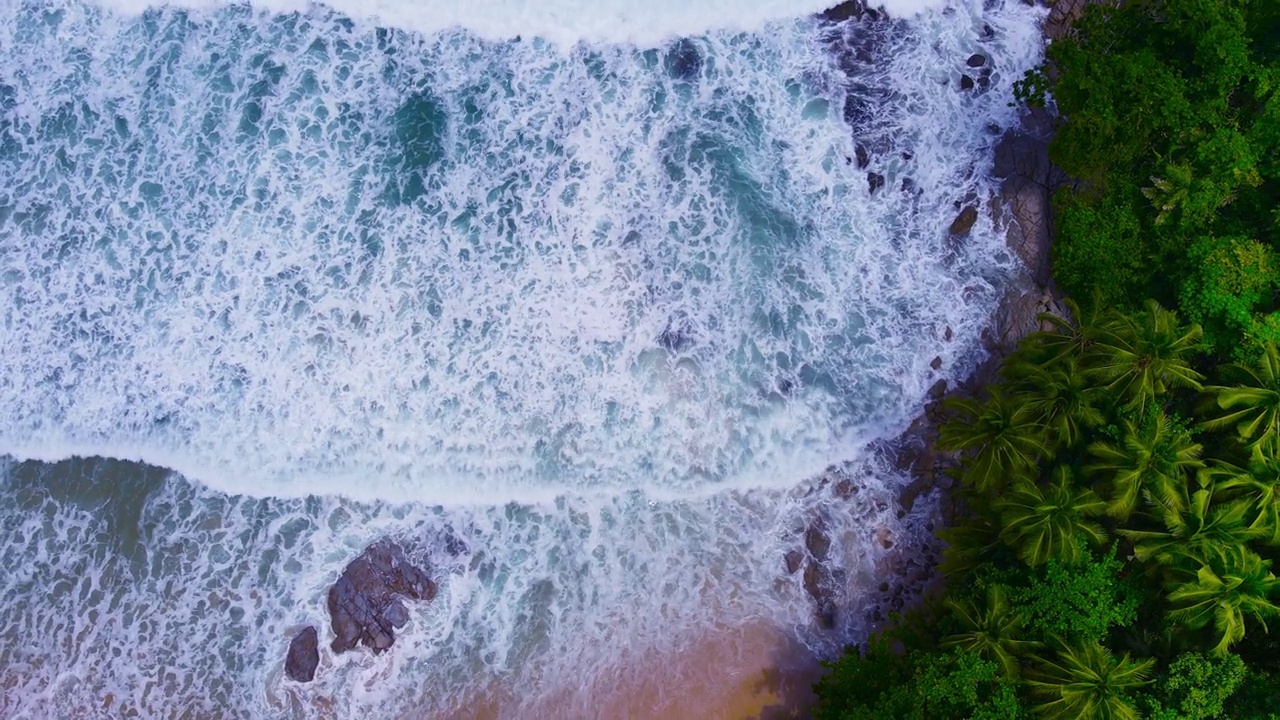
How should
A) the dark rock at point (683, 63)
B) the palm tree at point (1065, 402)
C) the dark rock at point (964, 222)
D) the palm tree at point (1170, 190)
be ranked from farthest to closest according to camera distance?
the dark rock at point (683, 63)
the dark rock at point (964, 222)
the palm tree at point (1170, 190)
the palm tree at point (1065, 402)

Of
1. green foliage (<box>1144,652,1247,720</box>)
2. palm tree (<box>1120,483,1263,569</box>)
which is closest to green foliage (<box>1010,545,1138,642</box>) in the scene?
palm tree (<box>1120,483,1263,569</box>)

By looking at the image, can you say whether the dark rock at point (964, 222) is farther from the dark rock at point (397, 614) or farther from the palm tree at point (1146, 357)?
the dark rock at point (397, 614)

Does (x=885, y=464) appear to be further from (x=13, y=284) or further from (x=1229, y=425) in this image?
(x=13, y=284)

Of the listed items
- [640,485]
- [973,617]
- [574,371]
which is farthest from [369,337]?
[973,617]

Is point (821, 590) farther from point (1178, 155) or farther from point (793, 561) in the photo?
point (1178, 155)

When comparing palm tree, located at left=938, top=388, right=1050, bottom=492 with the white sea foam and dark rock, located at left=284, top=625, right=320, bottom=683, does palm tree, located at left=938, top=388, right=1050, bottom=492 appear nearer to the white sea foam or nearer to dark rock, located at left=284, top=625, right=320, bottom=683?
the white sea foam

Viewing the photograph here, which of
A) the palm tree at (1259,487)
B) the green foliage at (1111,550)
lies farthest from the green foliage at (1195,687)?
the palm tree at (1259,487)

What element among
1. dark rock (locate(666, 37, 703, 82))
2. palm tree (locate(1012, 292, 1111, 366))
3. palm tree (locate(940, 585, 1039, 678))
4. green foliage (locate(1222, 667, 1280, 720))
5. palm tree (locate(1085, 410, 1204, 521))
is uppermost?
dark rock (locate(666, 37, 703, 82))
